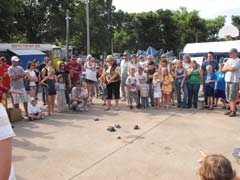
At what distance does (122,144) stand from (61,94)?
479 centimetres

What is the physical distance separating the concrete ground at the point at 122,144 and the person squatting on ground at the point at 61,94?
537mm

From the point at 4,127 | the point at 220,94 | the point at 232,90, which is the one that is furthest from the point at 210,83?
the point at 4,127

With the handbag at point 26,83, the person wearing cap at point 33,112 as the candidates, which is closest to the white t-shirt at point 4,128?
the person wearing cap at point 33,112

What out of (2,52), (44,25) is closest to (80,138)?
(2,52)

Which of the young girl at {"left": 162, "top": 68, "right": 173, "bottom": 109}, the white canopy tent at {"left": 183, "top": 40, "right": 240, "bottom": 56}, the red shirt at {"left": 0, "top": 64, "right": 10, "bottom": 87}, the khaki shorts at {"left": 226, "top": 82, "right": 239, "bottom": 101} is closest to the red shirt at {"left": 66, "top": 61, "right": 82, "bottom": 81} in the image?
the red shirt at {"left": 0, "top": 64, "right": 10, "bottom": 87}

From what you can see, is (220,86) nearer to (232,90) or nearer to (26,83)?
(232,90)

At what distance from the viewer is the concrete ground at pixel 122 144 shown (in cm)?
620

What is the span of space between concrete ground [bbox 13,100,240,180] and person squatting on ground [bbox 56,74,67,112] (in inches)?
21.1

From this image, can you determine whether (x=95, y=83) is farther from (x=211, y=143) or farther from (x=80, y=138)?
(x=211, y=143)

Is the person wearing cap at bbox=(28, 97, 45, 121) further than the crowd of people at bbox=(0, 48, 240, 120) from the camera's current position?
No

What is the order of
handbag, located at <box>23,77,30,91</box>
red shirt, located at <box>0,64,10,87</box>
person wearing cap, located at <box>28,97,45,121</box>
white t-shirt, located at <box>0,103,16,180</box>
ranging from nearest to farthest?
white t-shirt, located at <box>0,103,16,180</box>
person wearing cap, located at <box>28,97,45,121</box>
red shirt, located at <box>0,64,10,87</box>
handbag, located at <box>23,77,30,91</box>

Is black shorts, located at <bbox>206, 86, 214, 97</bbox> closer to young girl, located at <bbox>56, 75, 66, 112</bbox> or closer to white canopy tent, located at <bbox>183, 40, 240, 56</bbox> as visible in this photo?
young girl, located at <bbox>56, 75, 66, 112</bbox>

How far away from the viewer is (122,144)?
788cm

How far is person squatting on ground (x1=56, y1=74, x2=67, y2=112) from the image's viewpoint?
39.9ft
